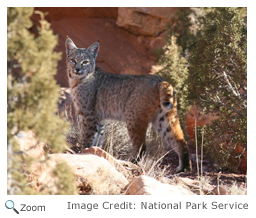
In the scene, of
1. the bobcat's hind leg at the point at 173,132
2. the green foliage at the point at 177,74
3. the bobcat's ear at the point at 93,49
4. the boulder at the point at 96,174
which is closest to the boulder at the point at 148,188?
the boulder at the point at 96,174

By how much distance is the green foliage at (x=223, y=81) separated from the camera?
6578 mm

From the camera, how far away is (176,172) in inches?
275

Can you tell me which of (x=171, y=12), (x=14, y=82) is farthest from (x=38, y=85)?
(x=171, y=12)

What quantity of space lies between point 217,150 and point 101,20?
836cm

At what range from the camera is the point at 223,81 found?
23.0 ft

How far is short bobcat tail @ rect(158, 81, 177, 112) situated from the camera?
6.52 metres

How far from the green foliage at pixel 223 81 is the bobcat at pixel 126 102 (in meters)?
0.52

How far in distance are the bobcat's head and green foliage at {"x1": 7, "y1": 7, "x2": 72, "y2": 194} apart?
13.2 ft

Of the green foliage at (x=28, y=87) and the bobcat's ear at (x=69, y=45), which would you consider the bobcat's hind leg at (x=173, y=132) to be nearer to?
the bobcat's ear at (x=69, y=45)

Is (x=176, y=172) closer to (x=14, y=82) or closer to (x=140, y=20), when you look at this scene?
(x=14, y=82)

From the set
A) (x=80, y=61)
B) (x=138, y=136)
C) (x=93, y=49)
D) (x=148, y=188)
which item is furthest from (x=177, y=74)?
(x=148, y=188)
